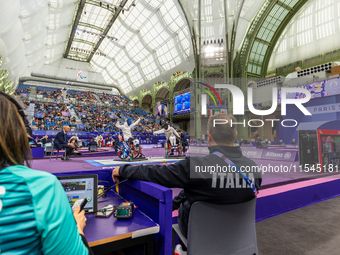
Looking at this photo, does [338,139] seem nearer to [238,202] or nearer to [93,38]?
[238,202]

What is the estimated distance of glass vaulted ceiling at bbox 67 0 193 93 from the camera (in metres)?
24.5

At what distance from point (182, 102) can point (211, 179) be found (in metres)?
28.9

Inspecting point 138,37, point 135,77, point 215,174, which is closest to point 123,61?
point 135,77

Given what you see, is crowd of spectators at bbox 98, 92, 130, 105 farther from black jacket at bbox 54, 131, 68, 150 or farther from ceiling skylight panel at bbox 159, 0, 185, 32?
black jacket at bbox 54, 131, 68, 150

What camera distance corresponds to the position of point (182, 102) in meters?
30.1

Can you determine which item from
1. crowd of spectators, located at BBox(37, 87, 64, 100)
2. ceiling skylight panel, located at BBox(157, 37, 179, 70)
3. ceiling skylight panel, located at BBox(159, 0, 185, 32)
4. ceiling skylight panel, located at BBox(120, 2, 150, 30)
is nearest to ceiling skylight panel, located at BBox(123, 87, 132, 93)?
ceiling skylight panel, located at BBox(157, 37, 179, 70)

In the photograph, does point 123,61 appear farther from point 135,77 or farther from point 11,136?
point 11,136

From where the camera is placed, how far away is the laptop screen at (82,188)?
1.90m

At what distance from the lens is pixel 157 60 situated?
31.6m

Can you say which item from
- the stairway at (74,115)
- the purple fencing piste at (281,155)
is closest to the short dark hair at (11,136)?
the purple fencing piste at (281,155)

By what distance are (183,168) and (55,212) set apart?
1011 millimetres

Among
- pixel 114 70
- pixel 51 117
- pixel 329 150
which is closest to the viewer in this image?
pixel 329 150

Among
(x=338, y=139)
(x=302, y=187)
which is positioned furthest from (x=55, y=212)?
(x=338, y=139)

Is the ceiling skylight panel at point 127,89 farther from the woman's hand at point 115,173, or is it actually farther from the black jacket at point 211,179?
the black jacket at point 211,179
